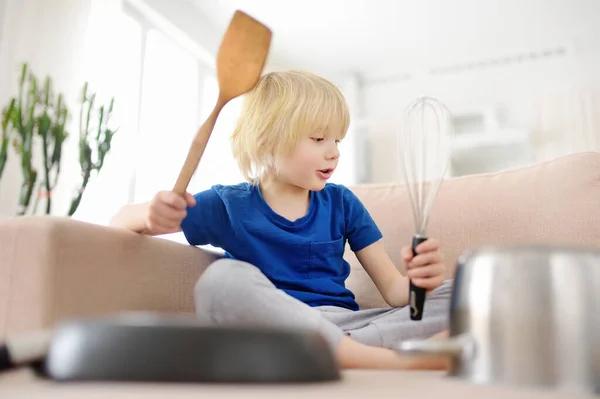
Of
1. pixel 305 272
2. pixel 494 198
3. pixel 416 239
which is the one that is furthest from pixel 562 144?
pixel 416 239

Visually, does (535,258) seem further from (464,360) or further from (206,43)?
(206,43)

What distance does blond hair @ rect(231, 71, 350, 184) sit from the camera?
3.20 ft

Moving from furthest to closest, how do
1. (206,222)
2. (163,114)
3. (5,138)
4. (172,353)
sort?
(163,114) → (5,138) → (206,222) → (172,353)

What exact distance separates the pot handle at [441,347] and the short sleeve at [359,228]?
1.93 ft

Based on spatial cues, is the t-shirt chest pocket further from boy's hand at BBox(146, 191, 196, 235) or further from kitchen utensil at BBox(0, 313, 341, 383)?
kitchen utensil at BBox(0, 313, 341, 383)

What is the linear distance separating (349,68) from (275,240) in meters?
3.48

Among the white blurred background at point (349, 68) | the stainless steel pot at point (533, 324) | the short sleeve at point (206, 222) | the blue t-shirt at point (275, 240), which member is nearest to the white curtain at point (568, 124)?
the white blurred background at point (349, 68)

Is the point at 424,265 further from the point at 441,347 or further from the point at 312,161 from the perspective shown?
the point at 312,161

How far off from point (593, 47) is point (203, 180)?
2.70m

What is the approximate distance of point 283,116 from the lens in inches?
38.5

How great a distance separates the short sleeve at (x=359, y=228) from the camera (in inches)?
39.7

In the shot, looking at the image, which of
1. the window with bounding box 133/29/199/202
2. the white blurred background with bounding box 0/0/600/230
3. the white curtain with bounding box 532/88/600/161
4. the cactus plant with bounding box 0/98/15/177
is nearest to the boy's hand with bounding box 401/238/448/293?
the cactus plant with bounding box 0/98/15/177

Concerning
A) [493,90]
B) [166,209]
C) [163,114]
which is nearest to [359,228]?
[166,209]

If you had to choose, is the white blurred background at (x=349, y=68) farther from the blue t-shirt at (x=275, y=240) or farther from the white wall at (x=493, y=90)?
the blue t-shirt at (x=275, y=240)
